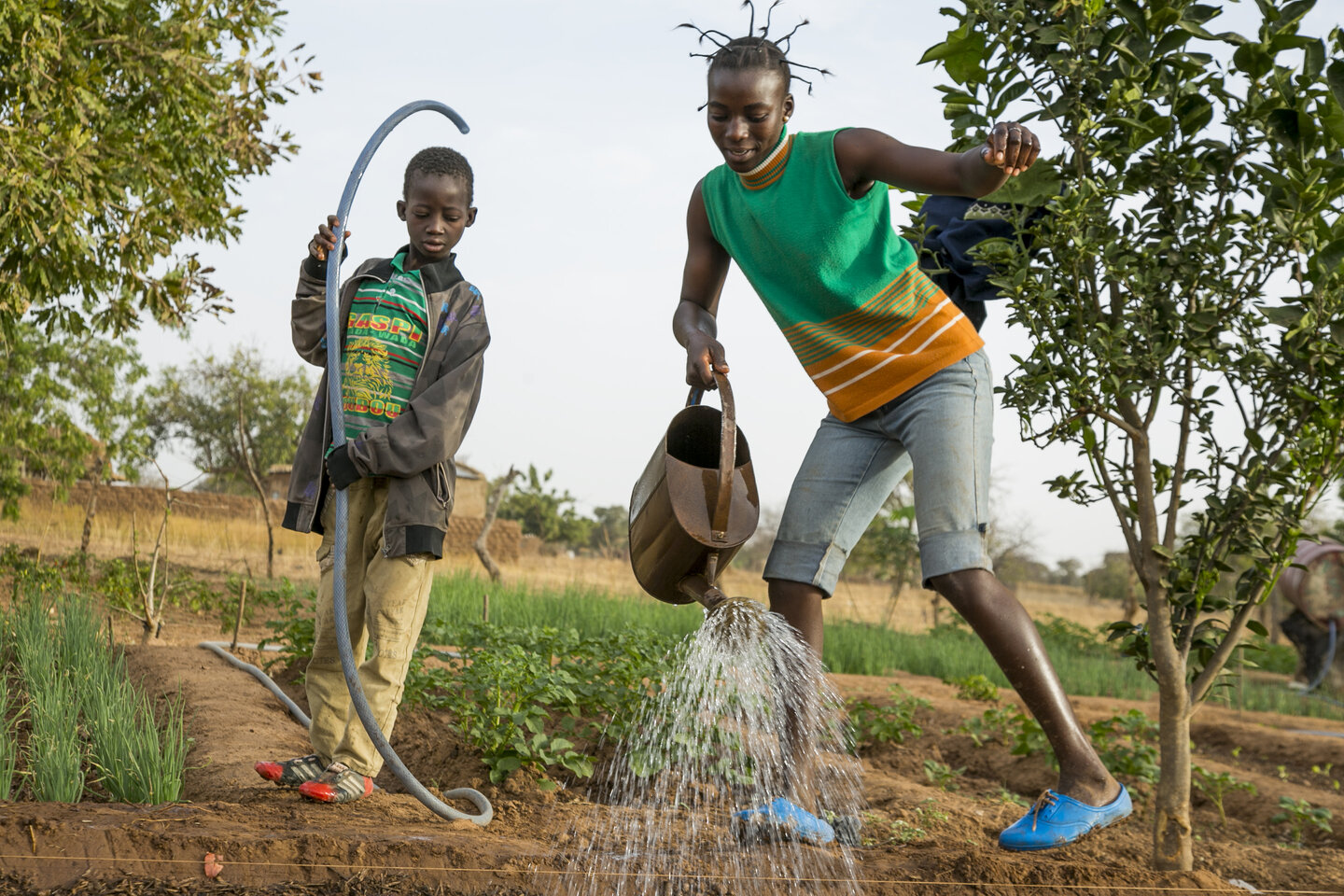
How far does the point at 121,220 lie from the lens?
5977 millimetres

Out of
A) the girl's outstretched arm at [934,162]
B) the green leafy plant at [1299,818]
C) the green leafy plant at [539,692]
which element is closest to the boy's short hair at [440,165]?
the girl's outstretched arm at [934,162]

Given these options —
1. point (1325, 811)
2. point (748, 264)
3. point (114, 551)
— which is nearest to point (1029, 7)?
point (748, 264)

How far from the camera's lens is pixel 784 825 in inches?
89.1

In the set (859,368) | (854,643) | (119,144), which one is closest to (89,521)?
(119,144)

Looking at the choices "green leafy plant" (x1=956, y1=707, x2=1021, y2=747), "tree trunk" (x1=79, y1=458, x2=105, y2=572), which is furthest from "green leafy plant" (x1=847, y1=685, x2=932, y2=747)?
"tree trunk" (x1=79, y1=458, x2=105, y2=572)

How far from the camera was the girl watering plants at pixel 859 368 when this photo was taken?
2189 mm

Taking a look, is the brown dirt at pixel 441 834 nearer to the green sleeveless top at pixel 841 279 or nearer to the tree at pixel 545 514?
the green sleeveless top at pixel 841 279

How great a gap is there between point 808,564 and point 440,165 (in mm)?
1478

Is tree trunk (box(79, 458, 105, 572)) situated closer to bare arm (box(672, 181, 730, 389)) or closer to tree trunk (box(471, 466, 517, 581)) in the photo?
tree trunk (box(471, 466, 517, 581))

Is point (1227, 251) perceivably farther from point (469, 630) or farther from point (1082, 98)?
point (469, 630)

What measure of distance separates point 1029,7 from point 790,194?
31.8 inches

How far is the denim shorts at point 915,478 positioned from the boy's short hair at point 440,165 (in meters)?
1.21

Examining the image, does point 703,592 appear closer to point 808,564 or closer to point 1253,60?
point 808,564

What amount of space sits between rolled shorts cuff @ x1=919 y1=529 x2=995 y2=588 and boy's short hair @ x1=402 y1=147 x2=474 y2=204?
5.28 ft
